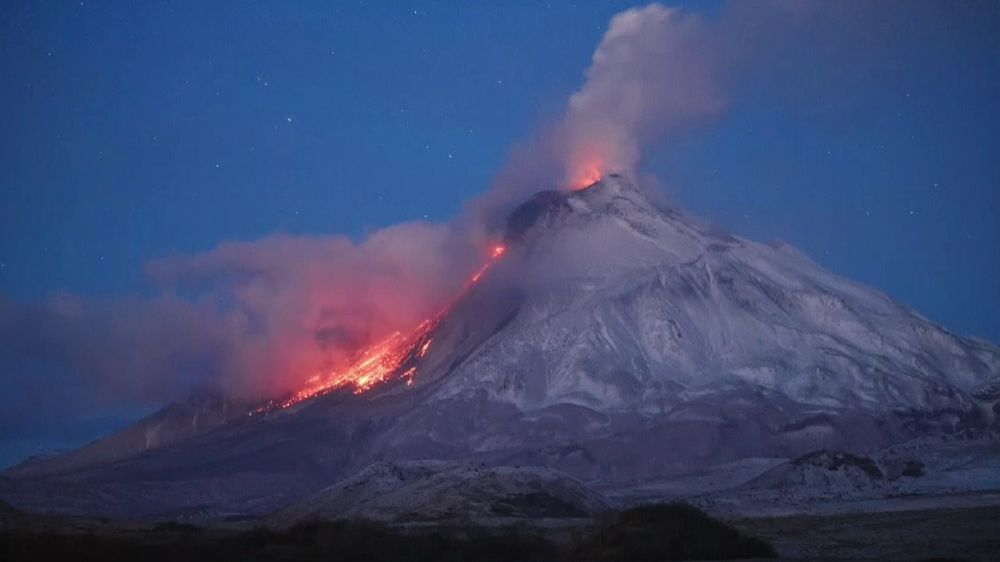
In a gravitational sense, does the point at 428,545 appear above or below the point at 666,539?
above

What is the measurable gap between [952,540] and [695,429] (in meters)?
107

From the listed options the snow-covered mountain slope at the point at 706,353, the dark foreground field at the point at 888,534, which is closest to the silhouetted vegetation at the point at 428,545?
the dark foreground field at the point at 888,534

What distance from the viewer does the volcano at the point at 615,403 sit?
159250 millimetres

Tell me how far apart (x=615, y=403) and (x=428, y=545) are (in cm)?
12494

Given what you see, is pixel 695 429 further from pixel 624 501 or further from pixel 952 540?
pixel 952 540

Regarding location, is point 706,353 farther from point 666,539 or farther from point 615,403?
point 666,539

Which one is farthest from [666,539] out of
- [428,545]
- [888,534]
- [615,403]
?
[615,403]

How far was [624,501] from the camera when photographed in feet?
365

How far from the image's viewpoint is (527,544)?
53.8m

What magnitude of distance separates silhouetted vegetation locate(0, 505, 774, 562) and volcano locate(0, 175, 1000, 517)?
8832 cm

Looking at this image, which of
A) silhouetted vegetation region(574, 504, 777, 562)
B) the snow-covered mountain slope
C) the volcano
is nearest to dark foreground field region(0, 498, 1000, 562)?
silhouetted vegetation region(574, 504, 777, 562)

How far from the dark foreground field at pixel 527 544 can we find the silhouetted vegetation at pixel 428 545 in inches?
1.7

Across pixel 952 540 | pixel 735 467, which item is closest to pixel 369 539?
pixel 952 540

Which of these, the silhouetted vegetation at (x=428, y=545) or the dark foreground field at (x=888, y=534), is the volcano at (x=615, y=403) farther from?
the silhouetted vegetation at (x=428, y=545)
